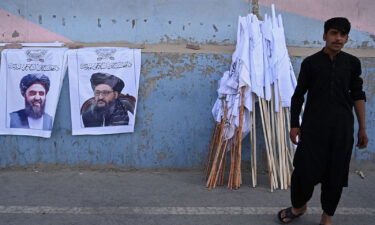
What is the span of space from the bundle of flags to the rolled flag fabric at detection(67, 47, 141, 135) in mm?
1018

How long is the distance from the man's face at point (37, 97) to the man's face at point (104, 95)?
0.59 metres

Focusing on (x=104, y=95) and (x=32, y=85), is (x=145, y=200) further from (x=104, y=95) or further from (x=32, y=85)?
(x=32, y=85)

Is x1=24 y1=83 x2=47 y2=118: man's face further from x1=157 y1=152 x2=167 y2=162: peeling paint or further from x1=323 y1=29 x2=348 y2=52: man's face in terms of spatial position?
x1=323 y1=29 x2=348 y2=52: man's face

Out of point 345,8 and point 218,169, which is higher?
point 345,8

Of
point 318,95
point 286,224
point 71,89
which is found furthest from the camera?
point 71,89

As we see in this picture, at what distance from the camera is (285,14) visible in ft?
18.3

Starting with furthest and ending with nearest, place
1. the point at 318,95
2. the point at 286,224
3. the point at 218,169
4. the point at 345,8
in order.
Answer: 1. the point at 345,8
2. the point at 218,169
3. the point at 286,224
4. the point at 318,95

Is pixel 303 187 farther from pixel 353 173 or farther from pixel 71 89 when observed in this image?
pixel 71 89

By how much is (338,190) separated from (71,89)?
3.04 m

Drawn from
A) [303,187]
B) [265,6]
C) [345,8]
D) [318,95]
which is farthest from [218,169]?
[345,8]

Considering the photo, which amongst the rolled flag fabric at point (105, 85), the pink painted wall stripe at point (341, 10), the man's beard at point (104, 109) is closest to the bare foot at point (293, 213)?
the rolled flag fabric at point (105, 85)

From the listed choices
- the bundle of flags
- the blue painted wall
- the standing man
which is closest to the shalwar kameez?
the standing man

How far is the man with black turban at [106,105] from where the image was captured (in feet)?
17.2

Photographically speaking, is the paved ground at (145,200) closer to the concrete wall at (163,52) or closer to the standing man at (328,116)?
the concrete wall at (163,52)
